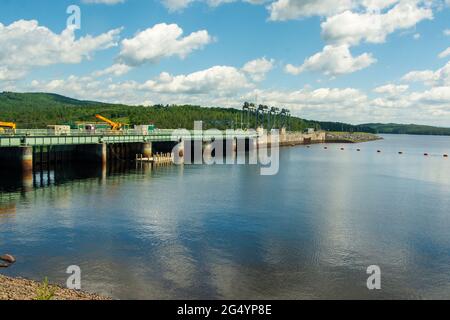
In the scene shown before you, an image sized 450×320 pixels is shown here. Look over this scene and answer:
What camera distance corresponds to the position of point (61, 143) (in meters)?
97.8

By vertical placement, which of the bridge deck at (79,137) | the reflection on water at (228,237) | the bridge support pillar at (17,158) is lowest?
the reflection on water at (228,237)

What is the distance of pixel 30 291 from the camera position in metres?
27.6

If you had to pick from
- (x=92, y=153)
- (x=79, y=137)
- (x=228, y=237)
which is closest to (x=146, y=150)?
(x=92, y=153)

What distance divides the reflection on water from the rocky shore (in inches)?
66.4

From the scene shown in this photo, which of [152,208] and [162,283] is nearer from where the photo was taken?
[162,283]

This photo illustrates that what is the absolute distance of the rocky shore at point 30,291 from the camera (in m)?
26.0

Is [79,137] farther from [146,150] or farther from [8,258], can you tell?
[8,258]

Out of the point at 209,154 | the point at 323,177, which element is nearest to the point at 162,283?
the point at 323,177

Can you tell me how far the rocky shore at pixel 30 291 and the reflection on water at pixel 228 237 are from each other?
169 cm

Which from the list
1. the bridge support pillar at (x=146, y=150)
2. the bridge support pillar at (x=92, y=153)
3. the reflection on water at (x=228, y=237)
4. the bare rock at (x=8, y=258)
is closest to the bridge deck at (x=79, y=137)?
the bridge support pillar at (x=146, y=150)

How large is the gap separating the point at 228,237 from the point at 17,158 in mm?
63666

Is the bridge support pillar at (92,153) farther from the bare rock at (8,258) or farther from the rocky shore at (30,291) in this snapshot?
the rocky shore at (30,291)

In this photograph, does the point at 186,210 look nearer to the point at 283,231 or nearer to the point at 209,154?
the point at 283,231
